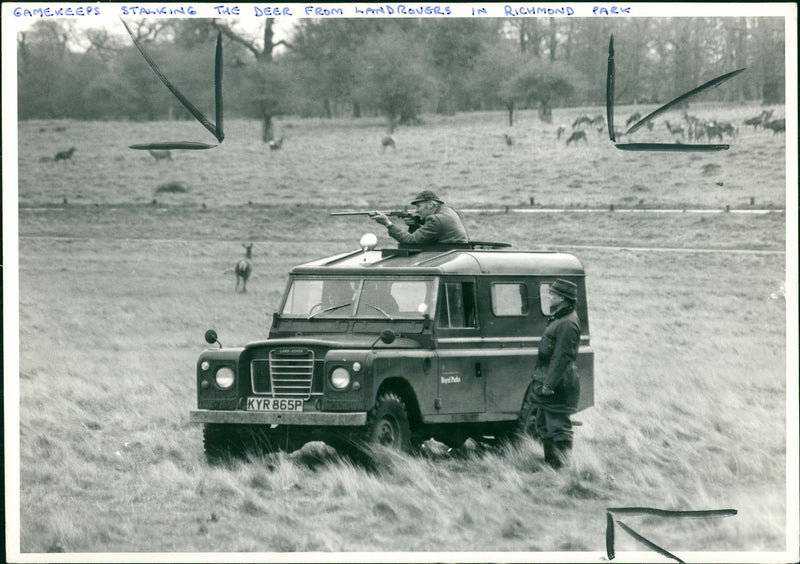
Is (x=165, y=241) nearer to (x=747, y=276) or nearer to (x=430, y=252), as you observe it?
(x=430, y=252)

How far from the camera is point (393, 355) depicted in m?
11.3

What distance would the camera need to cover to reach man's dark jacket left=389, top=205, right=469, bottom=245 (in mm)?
12859

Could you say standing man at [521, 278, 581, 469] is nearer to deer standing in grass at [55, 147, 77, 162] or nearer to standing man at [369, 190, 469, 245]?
A: standing man at [369, 190, 469, 245]

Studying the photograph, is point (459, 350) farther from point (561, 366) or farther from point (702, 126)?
point (702, 126)

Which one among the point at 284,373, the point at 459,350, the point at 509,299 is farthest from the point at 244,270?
the point at 284,373

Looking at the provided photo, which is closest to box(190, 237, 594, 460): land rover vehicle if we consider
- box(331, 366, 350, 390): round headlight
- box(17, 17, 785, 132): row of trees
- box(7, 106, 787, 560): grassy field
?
box(331, 366, 350, 390): round headlight

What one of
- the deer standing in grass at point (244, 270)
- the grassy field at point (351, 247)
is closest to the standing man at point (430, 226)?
the grassy field at point (351, 247)

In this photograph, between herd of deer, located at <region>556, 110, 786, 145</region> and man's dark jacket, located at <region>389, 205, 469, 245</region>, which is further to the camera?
man's dark jacket, located at <region>389, 205, 469, 245</region>

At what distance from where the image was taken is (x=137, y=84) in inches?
543

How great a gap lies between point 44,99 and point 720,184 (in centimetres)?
661

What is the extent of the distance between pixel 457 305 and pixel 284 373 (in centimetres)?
183

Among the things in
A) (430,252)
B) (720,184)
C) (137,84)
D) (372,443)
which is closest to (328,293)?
(430,252)

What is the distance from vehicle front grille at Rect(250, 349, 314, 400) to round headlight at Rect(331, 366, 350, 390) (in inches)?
12.3

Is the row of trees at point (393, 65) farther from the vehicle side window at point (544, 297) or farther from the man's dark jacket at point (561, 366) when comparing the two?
the man's dark jacket at point (561, 366)
